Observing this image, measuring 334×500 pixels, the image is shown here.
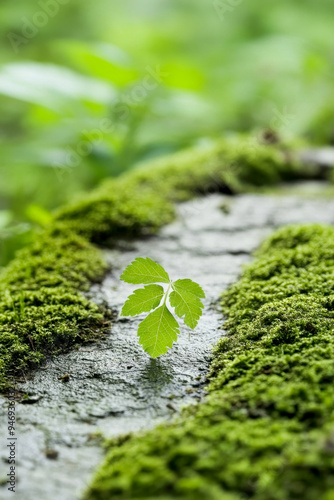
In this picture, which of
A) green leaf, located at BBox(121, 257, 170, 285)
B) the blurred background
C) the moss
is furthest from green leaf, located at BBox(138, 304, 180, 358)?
the blurred background

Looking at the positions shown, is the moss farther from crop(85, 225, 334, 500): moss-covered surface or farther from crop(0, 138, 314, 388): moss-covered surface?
crop(85, 225, 334, 500): moss-covered surface

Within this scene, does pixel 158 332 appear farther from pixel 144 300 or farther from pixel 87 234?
pixel 87 234

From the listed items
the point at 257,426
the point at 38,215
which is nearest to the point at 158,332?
the point at 257,426

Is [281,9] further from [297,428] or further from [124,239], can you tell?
[297,428]

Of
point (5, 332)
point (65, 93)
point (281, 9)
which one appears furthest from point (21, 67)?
point (281, 9)

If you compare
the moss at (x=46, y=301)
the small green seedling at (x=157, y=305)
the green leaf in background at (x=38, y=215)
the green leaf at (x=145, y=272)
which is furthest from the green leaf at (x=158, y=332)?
the green leaf in background at (x=38, y=215)

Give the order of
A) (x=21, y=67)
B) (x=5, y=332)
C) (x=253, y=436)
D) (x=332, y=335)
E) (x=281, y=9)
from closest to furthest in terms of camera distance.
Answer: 1. (x=253, y=436)
2. (x=332, y=335)
3. (x=5, y=332)
4. (x=21, y=67)
5. (x=281, y=9)
